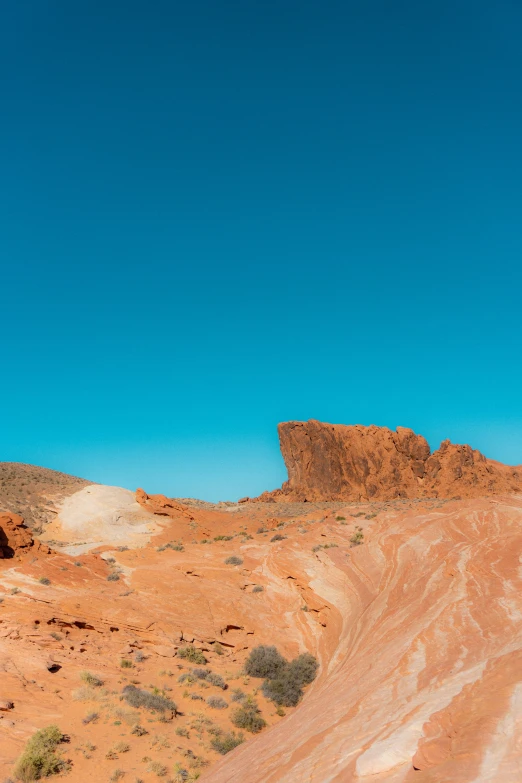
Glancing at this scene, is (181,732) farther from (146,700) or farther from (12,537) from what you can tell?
(12,537)

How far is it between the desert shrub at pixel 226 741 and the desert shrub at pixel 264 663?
3792mm

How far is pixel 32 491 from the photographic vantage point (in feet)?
176

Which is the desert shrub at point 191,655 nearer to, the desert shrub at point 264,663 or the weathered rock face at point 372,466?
the desert shrub at point 264,663

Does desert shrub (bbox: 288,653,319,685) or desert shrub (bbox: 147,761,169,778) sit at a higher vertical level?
desert shrub (bbox: 288,653,319,685)

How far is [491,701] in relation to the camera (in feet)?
19.8

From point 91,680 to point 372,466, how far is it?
73894 millimetres

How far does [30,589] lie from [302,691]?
10254 mm

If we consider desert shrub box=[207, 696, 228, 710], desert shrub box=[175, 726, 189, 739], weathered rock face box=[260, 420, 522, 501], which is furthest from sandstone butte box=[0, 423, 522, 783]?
weathered rock face box=[260, 420, 522, 501]

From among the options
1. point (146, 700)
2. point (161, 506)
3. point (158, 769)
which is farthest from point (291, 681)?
point (161, 506)

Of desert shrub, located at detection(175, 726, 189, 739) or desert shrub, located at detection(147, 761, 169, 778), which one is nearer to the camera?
desert shrub, located at detection(147, 761, 169, 778)

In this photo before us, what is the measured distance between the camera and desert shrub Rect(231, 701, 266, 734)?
482 inches

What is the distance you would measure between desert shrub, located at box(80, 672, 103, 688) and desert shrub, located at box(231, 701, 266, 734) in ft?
12.6

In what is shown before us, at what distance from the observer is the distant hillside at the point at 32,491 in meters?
46.2

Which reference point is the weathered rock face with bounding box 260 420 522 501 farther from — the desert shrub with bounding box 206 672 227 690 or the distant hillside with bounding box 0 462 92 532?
the desert shrub with bounding box 206 672 227 690
